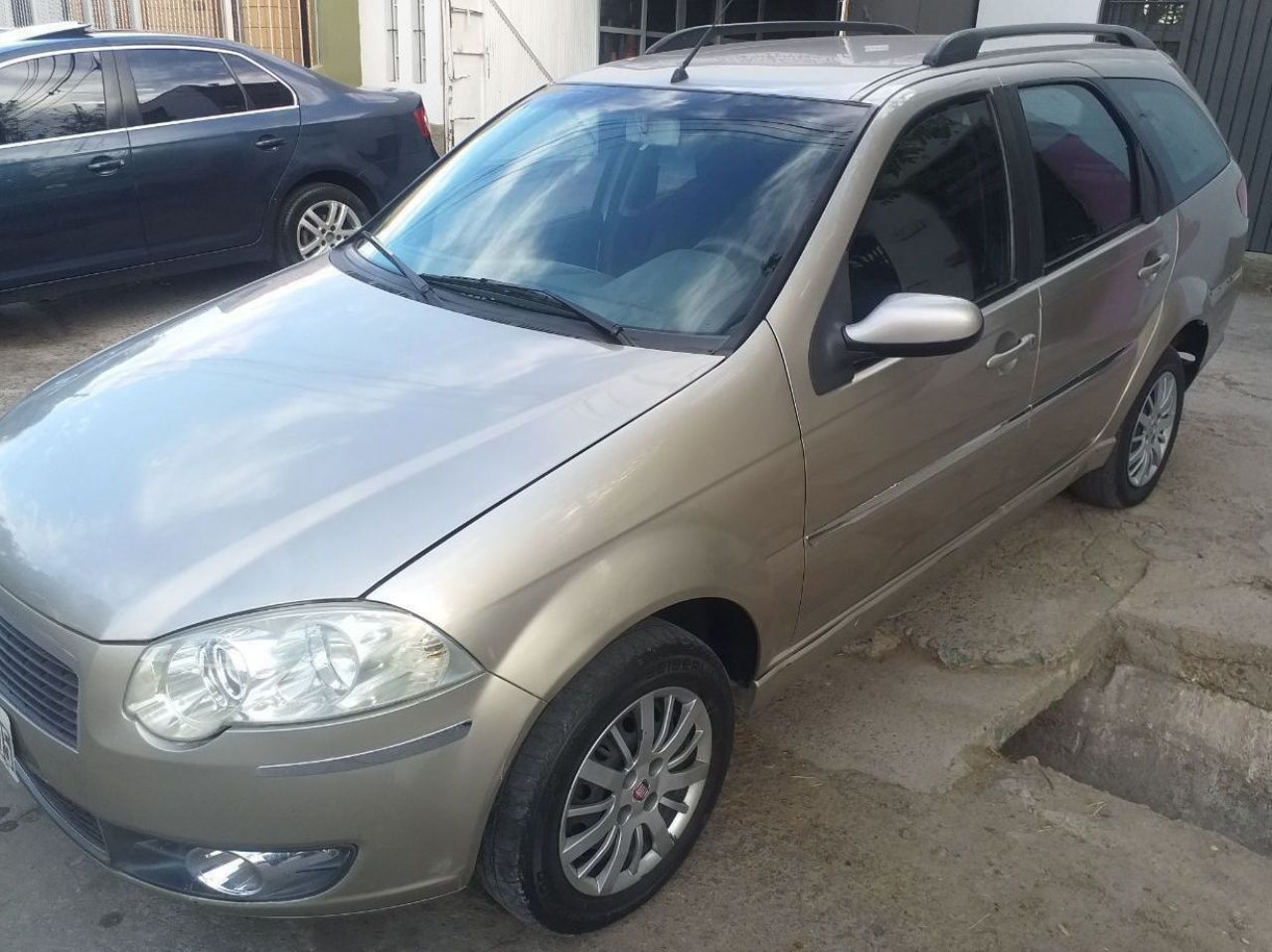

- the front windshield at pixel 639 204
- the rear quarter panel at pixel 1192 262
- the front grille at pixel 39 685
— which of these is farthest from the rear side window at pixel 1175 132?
the front grille at pixel 39 685

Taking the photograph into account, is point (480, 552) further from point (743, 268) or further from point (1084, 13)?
point (1084, 13)

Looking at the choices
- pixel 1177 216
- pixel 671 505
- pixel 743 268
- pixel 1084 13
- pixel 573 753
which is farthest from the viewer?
pixel 1084 13

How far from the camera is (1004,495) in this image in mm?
3525

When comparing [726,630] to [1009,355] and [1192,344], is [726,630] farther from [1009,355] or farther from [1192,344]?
[1192,344]

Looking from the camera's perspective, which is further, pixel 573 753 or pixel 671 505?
pixel 671 505

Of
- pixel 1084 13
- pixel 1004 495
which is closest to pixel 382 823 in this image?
pixel 1004 495

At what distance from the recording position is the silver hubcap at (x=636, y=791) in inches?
91.2

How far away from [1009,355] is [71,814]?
2571 millimetres

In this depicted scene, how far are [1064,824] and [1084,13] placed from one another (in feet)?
23.0

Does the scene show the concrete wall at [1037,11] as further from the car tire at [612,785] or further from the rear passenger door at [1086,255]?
the car tire at [612,785]

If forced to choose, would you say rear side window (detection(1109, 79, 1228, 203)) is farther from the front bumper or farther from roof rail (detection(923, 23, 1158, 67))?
the front bumper

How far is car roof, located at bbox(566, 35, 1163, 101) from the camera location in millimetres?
3051

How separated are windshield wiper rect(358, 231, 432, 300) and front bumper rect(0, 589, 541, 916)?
4.19ft

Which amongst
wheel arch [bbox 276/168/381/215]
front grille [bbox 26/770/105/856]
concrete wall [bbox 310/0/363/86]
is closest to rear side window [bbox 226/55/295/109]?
wheel arch [bbox 276/168/381/215]
